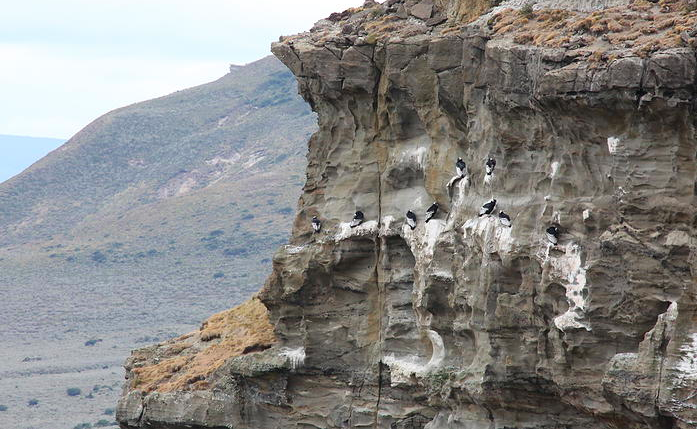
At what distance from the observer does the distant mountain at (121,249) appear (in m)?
129

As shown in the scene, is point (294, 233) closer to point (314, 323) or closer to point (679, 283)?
point (314, 323)

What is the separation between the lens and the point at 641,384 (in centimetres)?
3016

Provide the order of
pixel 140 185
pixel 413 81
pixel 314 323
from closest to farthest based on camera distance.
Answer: pixel 413 81 → pixel 314 323 → pixel 140 185

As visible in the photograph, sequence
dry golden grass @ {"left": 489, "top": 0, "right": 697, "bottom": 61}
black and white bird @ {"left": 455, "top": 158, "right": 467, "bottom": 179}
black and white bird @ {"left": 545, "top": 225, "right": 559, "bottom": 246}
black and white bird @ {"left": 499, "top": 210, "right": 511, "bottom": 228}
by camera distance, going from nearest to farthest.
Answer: dry golden grass @ {"left": 489, "top": 0, "right": 697, "bottom": 61}
black and white bird @ {"left": 545, "top": 225, "right": 559, "bottom": 246}
black and white bird @ {"left": 499, "top": 210, "right": 511, "bottom": 228}
black and white bird @ {"left": 455, "top": 158, "right": 467, "bottom": 179}

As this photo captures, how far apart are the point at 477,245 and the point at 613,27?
6.06 metres

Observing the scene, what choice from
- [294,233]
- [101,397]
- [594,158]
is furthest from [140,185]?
[594,158]

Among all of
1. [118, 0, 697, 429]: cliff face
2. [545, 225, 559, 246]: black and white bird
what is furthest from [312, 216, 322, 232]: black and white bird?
[545, 225, 559, 246]: black and white bird

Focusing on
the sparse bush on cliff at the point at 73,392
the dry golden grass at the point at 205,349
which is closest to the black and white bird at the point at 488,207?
the dry golden grass at the point at 205,349

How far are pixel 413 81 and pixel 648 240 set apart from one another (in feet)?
32.9

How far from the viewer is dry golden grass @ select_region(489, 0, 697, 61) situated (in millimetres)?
30922

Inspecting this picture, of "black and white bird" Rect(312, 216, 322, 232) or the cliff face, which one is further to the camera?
"black and white bird" Rect(312, 216, 322, 232)

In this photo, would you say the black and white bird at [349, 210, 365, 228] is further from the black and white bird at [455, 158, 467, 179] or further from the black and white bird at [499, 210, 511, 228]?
the black and white bird at [499, 210, 511, 228]

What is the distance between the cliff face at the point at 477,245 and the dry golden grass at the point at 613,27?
0.15 meters

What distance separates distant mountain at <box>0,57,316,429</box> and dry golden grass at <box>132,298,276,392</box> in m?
64.1
